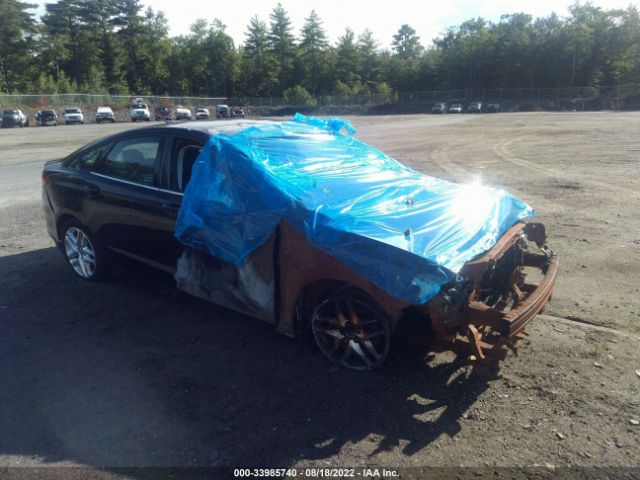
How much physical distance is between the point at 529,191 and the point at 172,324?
8104 mm

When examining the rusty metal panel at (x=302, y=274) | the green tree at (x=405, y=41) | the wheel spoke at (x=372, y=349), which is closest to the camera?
A: the rusty metal panel at (x=302, y=274)

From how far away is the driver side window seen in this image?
462 cm

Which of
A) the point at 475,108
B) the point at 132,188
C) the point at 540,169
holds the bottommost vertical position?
the point at 475,108

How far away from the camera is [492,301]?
3701 mm

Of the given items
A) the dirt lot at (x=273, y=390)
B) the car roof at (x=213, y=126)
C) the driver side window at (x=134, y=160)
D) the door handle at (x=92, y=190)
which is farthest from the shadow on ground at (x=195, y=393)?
the car roof at (x=213, y=126)

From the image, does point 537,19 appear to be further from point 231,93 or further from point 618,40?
point 231,93

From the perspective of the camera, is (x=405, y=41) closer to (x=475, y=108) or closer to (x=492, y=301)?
(x=475, y=108)

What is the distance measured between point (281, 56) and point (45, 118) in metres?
55.7

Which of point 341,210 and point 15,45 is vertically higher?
point 15,45

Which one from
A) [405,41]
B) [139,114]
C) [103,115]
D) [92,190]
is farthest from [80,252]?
[405,41]

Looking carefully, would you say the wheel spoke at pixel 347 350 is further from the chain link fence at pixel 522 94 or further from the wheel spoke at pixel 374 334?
the chain link fence at pixel 522 94

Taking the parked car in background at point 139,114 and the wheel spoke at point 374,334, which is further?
the parked car in background at point 139,114

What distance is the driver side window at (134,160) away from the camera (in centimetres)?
462

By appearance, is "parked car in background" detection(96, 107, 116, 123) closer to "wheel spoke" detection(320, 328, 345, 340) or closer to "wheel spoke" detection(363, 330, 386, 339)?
"wheel spoke" detection(320, 328, 345, 340)
